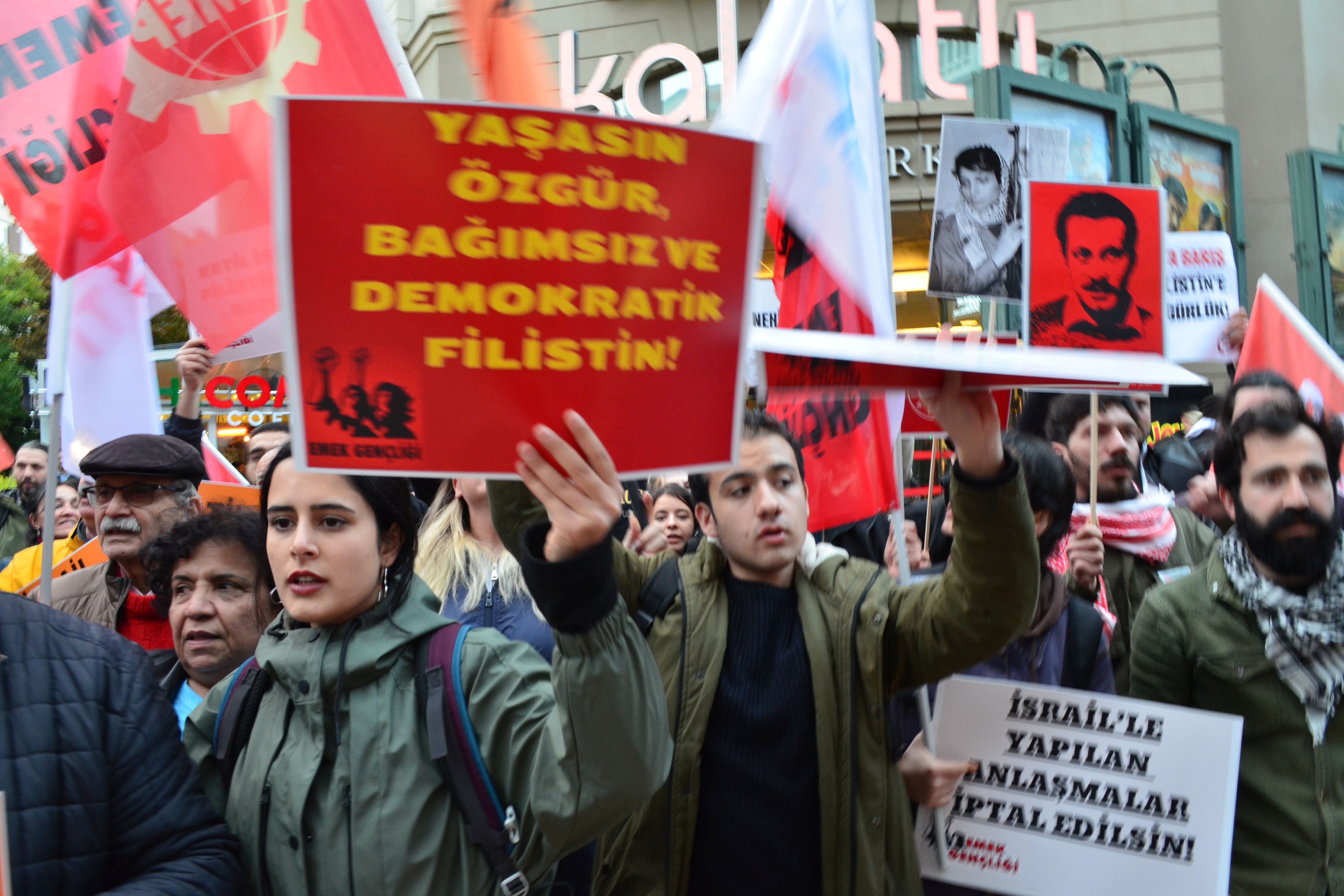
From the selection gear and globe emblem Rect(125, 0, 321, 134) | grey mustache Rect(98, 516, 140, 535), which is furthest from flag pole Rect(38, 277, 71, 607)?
gear and globe emblem Rect(125, 0, 321, 134)

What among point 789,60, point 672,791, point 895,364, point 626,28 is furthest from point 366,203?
point 626,28

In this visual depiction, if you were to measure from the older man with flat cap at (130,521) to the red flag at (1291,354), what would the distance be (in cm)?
369

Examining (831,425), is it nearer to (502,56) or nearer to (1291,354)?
(502,56)

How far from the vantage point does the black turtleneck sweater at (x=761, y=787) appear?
2.35 meters

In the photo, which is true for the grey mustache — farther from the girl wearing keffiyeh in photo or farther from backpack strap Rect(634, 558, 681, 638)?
the girl wearing keffiyeh in photo

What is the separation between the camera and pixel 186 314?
3465mm

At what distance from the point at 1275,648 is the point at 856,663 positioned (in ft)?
3.46

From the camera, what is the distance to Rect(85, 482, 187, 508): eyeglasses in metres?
3.50

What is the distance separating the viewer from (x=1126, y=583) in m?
3.92

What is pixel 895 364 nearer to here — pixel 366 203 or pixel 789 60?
pixel 366 203

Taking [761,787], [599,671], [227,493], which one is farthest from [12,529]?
[599,671]

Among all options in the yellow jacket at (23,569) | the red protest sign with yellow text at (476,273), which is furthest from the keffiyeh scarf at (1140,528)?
the yellow jacket at (23,569)

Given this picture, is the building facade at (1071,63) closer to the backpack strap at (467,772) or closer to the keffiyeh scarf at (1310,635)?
the keffiyeh scarf at (1310,635)

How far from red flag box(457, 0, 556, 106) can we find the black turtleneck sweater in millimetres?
1329
